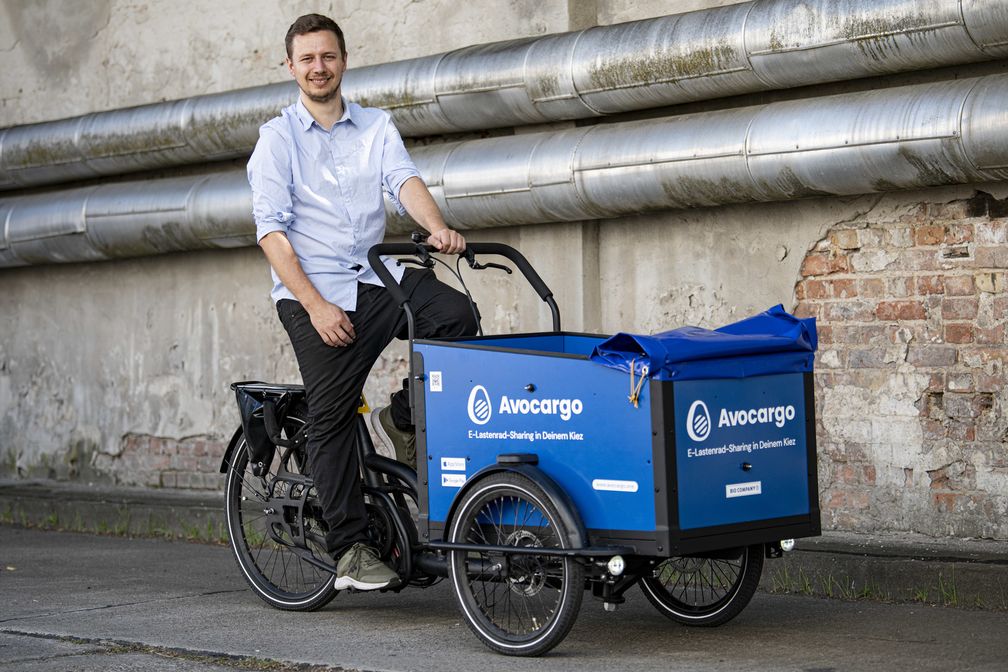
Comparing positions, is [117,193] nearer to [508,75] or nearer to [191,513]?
[191,513]

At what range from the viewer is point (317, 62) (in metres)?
5.24

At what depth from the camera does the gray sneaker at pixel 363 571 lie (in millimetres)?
5105

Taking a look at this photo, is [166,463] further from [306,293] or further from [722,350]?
[722,350]

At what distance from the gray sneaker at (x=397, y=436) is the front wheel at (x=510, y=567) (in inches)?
23.2

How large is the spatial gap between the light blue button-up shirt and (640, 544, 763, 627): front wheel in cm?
138

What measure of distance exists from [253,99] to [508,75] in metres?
1.81

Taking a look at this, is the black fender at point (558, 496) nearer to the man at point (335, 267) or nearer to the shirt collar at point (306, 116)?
the man at point (335, 267)

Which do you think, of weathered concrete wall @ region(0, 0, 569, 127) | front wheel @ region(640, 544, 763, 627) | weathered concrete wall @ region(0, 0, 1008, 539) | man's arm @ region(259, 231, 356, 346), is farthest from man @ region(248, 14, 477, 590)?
weathered concrete wall @ region(0, 0, 569, 127)

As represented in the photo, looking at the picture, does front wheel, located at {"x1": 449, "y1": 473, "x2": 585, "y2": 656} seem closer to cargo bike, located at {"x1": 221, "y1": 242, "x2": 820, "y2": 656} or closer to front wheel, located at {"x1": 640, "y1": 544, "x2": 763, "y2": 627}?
cargo bike, located at {"x1": 221, "y1": 242, "x2": 820, "y2": 656}

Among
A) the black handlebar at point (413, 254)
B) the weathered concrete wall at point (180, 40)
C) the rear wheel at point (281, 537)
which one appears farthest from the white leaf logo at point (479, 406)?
the weathered concrete wall at point (180, 40)

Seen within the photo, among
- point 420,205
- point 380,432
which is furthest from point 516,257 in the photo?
point 380,432

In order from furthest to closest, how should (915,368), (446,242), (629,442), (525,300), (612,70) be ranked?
(525,300) < (612,70) < (915,368) < (446,242) < (629,442)

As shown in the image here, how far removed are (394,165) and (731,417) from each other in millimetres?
1663

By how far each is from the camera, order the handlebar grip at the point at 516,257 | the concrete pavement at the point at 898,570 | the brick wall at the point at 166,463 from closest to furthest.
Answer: the handlebar grip at the point at 516,257 → the concrete pavement at the point at 898,570 → the brick wall at the point at 166,463
